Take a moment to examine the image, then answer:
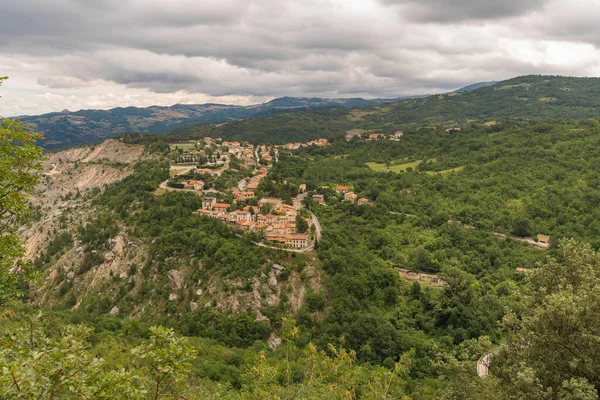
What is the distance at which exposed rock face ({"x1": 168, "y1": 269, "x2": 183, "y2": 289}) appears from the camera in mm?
46669

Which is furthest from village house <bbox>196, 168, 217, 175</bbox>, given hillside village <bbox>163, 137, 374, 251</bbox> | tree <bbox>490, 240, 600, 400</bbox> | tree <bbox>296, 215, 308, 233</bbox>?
tree <bbox>490, 240, 600, 400</bbox>

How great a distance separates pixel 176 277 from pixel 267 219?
16077mm

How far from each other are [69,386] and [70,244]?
70.3m

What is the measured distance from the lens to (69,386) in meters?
5.34

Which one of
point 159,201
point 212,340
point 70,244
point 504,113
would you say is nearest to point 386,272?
point 212,340

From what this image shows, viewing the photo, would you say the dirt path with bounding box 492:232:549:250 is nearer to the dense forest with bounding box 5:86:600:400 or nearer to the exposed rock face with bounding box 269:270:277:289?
the dense forest with bounding box 5:86:600:400

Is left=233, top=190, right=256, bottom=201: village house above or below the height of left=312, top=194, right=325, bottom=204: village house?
above

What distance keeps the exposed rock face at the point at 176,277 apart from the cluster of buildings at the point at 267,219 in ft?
35.7

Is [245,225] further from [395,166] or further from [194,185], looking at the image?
[395,166]

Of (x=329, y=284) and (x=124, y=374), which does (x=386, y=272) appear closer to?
(x=329, y=284)

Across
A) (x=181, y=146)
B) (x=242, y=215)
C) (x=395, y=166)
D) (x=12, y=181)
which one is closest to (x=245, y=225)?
(x=242, y=215)

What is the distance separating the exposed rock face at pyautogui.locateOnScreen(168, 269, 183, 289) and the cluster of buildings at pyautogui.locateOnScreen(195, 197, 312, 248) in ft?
35.7

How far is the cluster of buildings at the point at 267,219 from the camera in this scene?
4932 centimetres

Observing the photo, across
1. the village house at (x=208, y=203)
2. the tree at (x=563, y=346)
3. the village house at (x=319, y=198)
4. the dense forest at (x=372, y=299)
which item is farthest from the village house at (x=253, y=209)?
the tree at (x=563, y=346)
